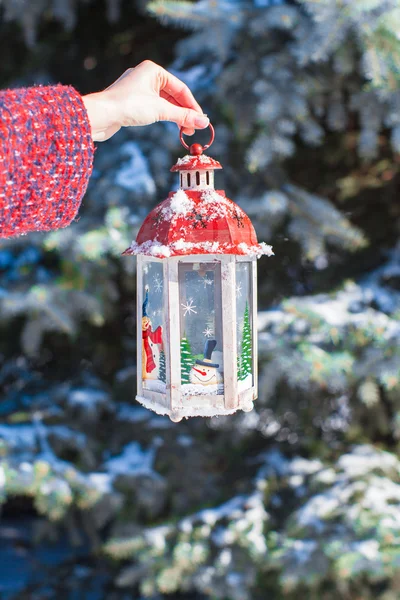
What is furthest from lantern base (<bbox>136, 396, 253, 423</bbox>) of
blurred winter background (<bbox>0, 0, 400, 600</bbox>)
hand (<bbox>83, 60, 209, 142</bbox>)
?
blurred winter background (<bbox>0, 0, 400, 600</bbox>)

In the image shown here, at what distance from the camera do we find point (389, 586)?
262 centimetres

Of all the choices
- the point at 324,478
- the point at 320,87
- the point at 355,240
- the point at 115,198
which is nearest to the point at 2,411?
the point at 115,198

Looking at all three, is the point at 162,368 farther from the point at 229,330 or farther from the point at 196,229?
the point at 196,229

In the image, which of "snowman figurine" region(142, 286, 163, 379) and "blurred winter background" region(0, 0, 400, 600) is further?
"blurred winter background" region(0, 0, 400, 600)

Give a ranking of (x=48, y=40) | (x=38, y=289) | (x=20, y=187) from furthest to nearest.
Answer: (x=48, y=40)
(x=38, y=289)
(x=20, y=187)

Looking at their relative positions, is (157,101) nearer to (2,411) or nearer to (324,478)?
(324,478)

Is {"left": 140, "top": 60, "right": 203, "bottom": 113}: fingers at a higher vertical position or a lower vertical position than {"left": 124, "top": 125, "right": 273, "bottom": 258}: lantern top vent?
higher

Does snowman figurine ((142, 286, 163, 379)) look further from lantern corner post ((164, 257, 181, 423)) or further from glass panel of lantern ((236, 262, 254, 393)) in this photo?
glass panel of lantern ((236, 262, 254, 393))

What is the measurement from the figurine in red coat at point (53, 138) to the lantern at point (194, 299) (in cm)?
15

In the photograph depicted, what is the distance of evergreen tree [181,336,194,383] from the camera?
130 centimetres

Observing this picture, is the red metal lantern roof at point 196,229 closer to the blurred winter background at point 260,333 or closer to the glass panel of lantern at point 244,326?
the glass panel of lantern at point 244,326

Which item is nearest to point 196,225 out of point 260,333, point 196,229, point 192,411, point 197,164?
point 196,229

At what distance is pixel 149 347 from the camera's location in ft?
4.53

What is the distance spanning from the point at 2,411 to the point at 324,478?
60.7 inches
